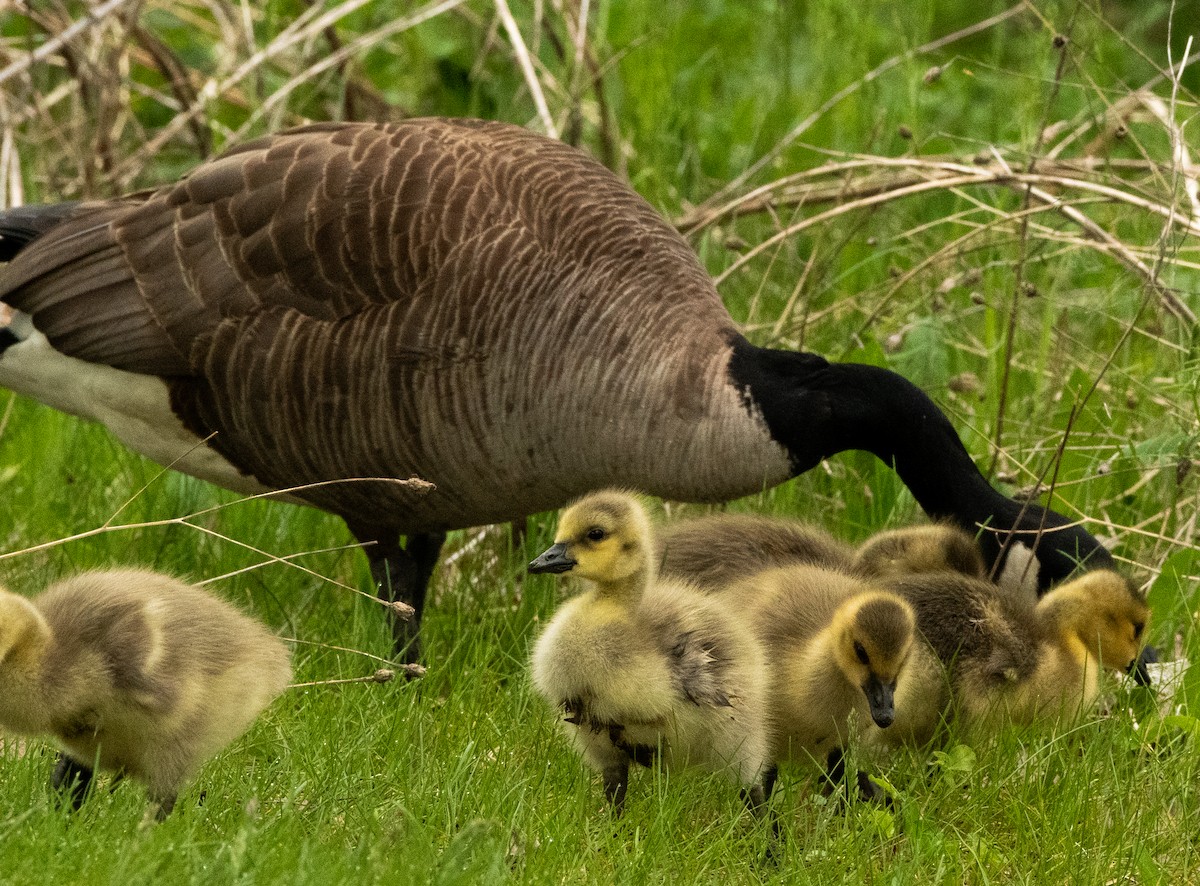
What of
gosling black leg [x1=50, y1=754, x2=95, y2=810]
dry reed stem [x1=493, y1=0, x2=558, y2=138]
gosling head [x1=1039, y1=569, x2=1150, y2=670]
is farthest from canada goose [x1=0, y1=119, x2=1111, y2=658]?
dry reed stem [x1=493, y1=0, x2=558, y2=138]

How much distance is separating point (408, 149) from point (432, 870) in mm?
2526

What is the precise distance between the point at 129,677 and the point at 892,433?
2214 millimetres

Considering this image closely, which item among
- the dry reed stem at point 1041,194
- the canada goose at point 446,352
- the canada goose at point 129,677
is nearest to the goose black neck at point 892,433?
the canada goose at point 446,352

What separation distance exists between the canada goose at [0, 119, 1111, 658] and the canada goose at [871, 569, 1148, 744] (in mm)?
290

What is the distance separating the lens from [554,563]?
12.4 feet

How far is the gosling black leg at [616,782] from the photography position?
3.88m

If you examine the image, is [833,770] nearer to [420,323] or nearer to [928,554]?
[928,554]

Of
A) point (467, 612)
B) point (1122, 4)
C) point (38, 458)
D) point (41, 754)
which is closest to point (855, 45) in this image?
point (467, 612)

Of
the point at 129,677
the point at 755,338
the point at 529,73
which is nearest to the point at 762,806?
the point at 129,677

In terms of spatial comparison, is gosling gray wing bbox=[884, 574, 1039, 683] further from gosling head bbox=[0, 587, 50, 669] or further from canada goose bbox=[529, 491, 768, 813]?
gosling head bbox=[0, 587, 50, 669]

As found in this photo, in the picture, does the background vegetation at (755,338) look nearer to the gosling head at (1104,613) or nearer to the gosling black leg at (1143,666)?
the gosling black leg at (1143,666)

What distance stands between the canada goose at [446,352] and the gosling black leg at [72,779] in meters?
1.21

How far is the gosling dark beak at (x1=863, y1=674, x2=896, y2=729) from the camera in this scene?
12.0ft

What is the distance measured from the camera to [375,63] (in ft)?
30.9
